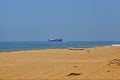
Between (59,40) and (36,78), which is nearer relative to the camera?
(36,78)

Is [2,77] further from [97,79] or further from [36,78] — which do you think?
[97,79]

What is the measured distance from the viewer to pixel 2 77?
13125 mm

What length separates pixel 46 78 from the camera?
1262 centimetres

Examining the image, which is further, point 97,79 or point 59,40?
point 59,40

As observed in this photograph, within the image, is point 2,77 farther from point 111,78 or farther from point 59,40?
point 59,40

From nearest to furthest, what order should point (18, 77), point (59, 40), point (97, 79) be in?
point (97, 79), point (18, 77), point (59, 40)

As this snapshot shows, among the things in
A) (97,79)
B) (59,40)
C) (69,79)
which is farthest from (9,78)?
(59,40)

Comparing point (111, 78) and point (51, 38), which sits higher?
point (111, 78)

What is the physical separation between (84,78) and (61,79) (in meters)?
0.91

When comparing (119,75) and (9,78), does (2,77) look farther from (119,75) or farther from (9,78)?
(119,75)

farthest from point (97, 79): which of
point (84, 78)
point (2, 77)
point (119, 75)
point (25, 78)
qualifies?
point (2, 77)

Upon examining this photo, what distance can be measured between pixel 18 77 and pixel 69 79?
7.04 feet

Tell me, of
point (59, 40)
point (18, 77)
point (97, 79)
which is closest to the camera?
point (97, 79)

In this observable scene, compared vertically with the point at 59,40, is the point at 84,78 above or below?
above
